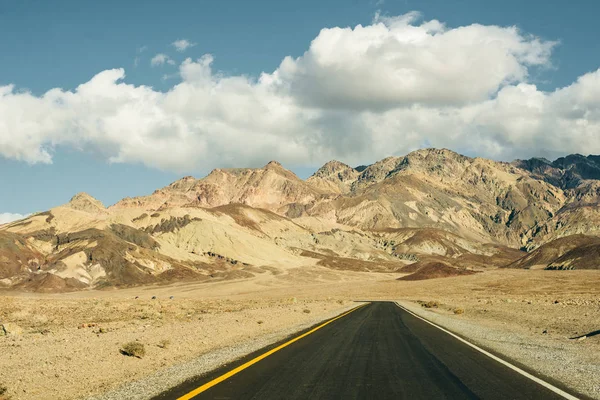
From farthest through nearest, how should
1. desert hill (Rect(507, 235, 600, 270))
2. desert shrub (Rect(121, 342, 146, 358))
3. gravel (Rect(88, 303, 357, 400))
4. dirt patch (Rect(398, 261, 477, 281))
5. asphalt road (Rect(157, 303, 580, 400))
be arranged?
desert hill (Rect(507, 235, 600, 270))
dirt patch (Rect(398, 261, 477, 281))
desert shrub (Rect(121, 342, 146, 358))
gravel (Rect(88, 303, 357, 400))
asphalt road (Rect(157, 303, 580, 400))

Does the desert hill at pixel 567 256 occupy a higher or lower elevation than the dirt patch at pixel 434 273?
higher

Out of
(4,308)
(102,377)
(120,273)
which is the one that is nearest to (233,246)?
(120,273)

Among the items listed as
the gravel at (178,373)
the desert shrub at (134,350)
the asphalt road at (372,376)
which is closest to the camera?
the asphalt road at (372,376)

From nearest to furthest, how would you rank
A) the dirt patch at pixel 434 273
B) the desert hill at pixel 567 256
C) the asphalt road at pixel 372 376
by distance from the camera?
the asphalt road at pixel 372 376, the dirt patch at pixel 434 273, the desert hill at pixel 567 256

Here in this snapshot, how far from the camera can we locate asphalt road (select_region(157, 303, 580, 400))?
30.8 ft

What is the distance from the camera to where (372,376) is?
11.2 m

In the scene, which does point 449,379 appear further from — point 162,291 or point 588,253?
point 588,253

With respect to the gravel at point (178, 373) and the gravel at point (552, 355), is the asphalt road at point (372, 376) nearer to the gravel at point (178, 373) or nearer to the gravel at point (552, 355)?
the gravel at point (178, 373)

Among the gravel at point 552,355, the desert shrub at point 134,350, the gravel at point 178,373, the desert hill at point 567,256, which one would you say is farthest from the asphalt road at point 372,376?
the desert hill at point 567,256

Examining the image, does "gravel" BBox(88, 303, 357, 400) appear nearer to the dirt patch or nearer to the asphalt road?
the asphalt road

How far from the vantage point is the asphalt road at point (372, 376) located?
9.39m

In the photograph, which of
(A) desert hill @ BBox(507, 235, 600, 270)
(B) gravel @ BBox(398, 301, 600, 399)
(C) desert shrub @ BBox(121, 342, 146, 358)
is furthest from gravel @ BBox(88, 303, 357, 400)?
(A) desert hill @ BBox(507, 235, 600, 270)

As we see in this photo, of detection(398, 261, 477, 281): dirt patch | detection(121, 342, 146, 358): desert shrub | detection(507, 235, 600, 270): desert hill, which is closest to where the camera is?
detection(121, 342, 146, 358): desert shrub

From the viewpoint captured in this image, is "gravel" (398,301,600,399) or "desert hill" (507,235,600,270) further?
"desert hill" (507,235,600,270)
